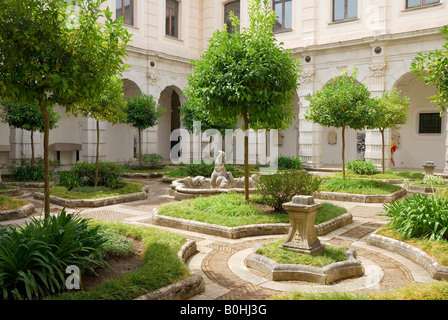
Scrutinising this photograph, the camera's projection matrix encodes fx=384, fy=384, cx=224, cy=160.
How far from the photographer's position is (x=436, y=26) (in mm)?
17172

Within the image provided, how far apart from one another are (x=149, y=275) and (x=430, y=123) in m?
21.4

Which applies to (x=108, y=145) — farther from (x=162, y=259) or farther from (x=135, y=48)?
(x=162, y=259)

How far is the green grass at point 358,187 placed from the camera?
473 inches

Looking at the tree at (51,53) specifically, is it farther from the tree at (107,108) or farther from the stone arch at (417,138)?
the stone arch at (417,138)

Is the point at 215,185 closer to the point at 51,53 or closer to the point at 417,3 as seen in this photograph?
the point at 51,53

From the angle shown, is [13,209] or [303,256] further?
[13,209]

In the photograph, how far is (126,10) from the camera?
20891 millimetres

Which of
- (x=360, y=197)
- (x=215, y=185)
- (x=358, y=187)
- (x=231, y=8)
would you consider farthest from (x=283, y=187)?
(x=231, y=8)

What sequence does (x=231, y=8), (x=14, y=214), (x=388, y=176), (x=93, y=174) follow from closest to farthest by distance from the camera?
(x=14, y=214), (x=93, y=174), (x=388, y=176), (x=231, y=8)

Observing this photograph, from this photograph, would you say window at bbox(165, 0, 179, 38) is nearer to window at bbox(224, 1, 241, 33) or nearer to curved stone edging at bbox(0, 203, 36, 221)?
window at bbox(224, 1, 241, 33)

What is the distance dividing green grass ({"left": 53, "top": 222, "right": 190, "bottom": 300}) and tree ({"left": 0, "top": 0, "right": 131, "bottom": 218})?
1684 mm

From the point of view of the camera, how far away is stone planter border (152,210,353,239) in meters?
7.38

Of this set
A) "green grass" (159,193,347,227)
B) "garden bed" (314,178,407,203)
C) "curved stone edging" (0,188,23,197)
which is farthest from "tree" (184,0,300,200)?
"curved stone edging" (0,188,23,197)
